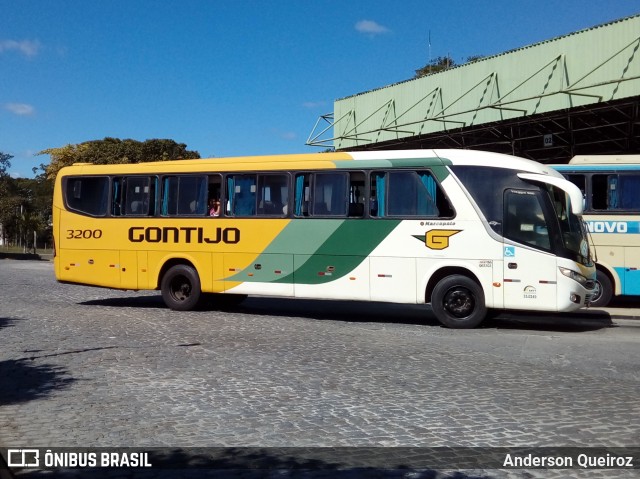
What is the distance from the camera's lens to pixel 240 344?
10336 mm

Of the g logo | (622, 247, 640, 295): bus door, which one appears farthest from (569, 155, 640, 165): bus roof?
the g logo

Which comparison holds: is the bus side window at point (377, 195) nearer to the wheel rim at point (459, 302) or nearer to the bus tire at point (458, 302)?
the bus tire at point (458, 302)

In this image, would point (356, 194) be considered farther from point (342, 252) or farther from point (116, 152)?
point (116, 152)

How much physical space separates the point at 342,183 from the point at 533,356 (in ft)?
18.8

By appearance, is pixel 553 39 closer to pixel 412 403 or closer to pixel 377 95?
pixel 377 95

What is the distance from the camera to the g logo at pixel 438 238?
12.9 meters

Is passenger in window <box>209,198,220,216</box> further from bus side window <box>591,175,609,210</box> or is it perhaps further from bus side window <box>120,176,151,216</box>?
bus side window <box>591,175,609,210</box>

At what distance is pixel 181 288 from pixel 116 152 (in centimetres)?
4040

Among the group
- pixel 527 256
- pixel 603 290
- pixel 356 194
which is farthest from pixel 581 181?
pixel 356 194

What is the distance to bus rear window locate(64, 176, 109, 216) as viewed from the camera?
16141 mm

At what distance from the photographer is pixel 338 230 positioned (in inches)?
544

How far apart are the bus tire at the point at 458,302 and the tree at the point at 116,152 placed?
4232 cm

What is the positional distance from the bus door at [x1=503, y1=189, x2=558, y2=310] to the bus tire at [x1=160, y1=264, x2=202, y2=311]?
22.1 ft

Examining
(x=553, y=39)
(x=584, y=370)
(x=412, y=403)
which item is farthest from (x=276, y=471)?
(x=553, y=39)
